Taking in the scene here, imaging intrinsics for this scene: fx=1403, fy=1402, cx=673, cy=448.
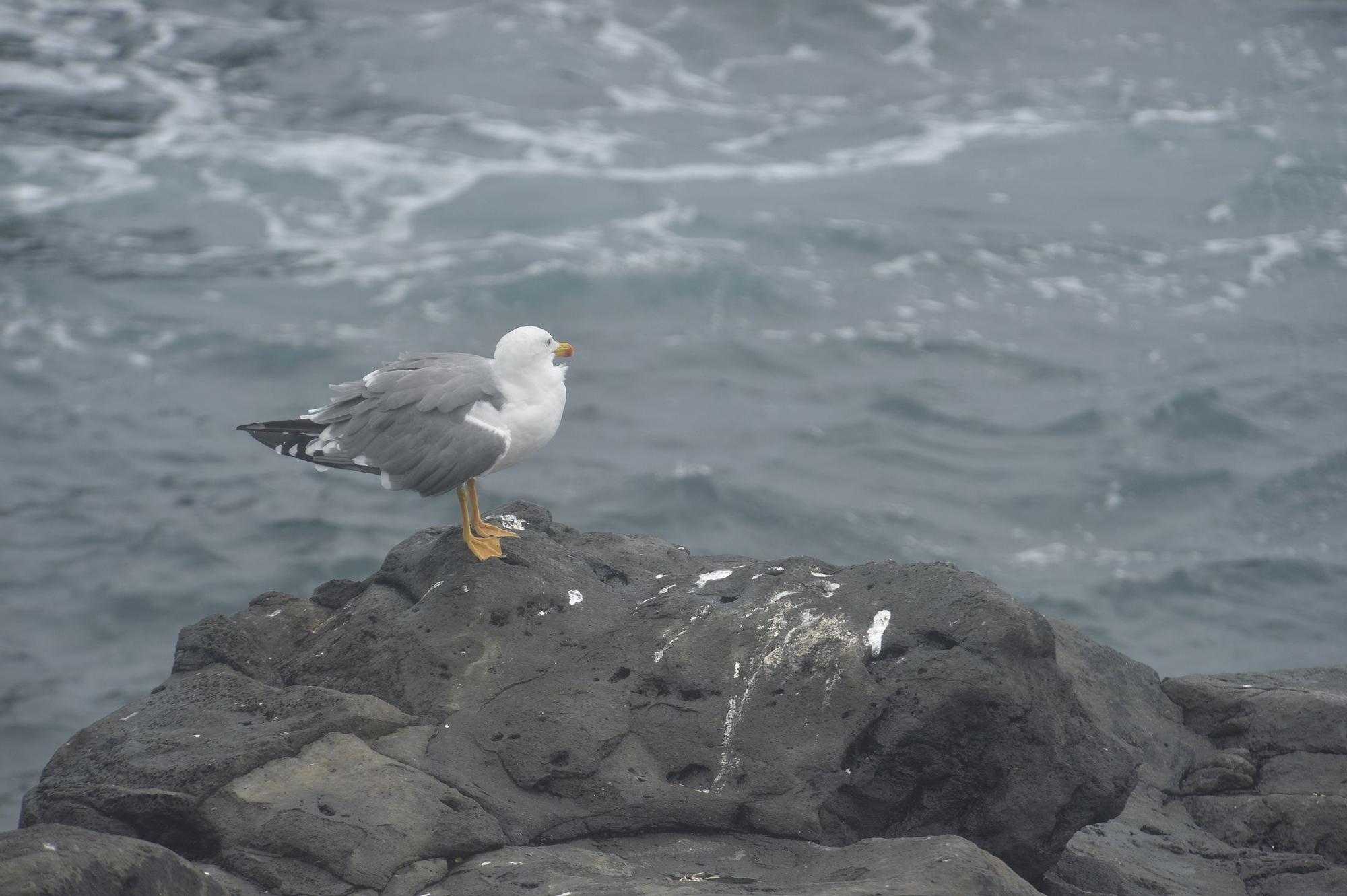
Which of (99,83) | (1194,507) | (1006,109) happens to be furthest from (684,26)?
(1194,507)

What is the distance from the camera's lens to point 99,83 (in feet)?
74.6

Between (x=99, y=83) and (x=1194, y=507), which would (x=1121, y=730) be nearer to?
(x=1194, y=507)

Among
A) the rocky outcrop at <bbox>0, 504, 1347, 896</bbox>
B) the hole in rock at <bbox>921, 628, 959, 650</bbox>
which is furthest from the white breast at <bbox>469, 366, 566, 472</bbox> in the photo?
the hole in rock at <bbox>921, 628, 959, 650</bbox>

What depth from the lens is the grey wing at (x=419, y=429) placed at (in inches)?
236

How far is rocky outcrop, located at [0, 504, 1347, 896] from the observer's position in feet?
15.2

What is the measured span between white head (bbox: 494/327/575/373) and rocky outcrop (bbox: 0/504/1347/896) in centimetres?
81

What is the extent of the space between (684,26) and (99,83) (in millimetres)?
10074

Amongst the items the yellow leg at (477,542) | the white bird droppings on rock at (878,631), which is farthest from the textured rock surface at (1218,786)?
the yellow leg at (477,542)

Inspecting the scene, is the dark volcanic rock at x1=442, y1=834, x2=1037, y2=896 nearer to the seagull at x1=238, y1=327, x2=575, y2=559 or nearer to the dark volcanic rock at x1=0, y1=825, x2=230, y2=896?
the dark volcanic rock at x1=0, y1=825, x2=230, y2=896

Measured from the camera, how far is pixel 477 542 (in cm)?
597

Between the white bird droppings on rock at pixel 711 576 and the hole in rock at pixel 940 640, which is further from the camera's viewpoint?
the white bird droppings on rock at pixel 711 576

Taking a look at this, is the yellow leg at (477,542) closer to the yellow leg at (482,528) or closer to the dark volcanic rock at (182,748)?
the yellow leg at (482,528)

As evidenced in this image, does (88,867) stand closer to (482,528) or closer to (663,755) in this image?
(663,755)

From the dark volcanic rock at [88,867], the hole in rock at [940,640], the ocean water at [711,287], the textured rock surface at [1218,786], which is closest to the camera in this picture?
the dark volcanic rock at [88,867]
